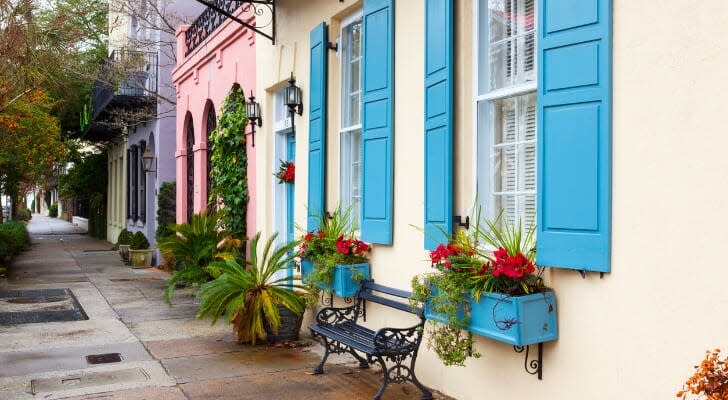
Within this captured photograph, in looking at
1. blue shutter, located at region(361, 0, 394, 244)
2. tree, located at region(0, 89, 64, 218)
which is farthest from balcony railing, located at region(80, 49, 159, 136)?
blue shutter, located at region(361, 0, 394, 244)

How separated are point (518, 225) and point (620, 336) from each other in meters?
1.12

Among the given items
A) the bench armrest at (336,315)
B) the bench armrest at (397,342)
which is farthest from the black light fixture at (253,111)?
the bench armrest at (397,342)

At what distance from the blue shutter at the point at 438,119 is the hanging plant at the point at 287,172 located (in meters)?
3.57

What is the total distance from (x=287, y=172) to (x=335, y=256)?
2489mm

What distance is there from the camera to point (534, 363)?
4.46 meters

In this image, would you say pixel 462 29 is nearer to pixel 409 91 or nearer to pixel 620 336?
pixel 409 91

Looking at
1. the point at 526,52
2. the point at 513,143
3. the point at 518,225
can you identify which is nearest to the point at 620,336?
the point at 518,225

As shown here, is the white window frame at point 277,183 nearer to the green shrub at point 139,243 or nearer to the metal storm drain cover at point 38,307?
the metal storm drain cover at point 38,307

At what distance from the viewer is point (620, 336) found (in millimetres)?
3832

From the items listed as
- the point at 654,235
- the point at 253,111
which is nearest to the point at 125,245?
the point at 253,111

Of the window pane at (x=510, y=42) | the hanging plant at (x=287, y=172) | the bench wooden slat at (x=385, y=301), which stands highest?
the window pane at (x=510, y=42)

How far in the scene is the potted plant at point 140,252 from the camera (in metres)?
16.4

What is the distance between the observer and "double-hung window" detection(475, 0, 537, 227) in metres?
4.70

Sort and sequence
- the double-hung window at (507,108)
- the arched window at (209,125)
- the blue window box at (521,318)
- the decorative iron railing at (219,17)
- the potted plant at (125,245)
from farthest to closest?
the potted plant at (125,245) < the arched window at (209,125) < the decorative iron railing at (219,17) < the double-hung window at (507,108) < the blue window box at (521,318)
